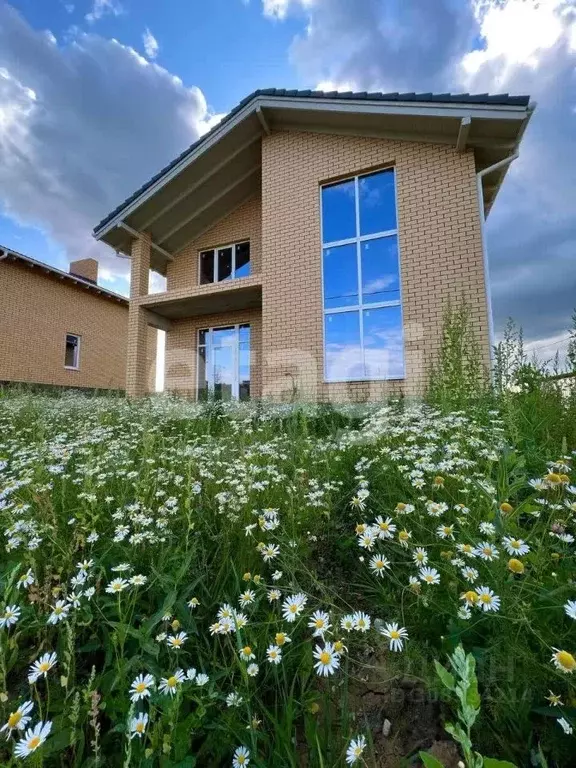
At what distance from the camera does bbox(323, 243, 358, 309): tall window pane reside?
7891mm

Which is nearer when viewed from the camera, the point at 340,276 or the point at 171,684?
the point at 171,684

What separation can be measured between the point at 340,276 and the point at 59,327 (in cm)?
1590

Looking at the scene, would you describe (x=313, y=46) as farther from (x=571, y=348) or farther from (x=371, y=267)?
(x=571, y=348)

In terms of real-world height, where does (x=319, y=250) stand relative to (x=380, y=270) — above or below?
above

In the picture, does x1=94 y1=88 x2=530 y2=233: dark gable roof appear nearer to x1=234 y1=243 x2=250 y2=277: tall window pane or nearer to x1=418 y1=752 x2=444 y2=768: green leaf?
x1=234 y1=243 x2=250 y2=277: tall window pane

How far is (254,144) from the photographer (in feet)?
31.1

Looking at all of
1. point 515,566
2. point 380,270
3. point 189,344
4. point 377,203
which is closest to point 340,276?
point 380,270

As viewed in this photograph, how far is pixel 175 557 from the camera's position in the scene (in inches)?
61.5

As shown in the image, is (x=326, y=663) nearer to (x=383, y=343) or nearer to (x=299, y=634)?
(x=299, y=634)

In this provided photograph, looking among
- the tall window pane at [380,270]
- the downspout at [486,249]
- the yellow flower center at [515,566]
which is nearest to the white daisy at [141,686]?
the yellow flower center at [515,566]

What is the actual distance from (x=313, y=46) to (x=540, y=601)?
1239 centimetres

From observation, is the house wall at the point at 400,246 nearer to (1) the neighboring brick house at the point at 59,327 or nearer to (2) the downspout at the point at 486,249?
(2) the downspout at the point at 486,249

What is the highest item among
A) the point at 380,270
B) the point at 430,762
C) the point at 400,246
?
the point at 400,246

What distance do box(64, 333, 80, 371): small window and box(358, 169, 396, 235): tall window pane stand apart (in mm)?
16779
